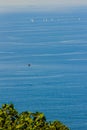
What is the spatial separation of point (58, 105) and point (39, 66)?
17567mm

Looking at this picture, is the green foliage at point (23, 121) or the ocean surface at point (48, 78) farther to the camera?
the ocean surface at point (48, 78)

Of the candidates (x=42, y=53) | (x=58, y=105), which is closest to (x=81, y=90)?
(x=58, y=105)

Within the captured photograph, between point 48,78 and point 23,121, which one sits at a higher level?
point 48,78

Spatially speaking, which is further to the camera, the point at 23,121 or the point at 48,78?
the point at 48,78

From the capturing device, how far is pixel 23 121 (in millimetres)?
12195

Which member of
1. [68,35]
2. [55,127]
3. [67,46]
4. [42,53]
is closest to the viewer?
[55,127]

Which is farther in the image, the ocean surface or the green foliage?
the ocean surface

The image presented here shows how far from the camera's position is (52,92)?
45.3 m

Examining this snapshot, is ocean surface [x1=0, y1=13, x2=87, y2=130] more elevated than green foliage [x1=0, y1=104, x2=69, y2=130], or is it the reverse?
ocean surface [x1=0, y1=13, x2=87, y2=130]

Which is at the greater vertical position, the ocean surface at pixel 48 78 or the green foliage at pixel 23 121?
the ocean surface at pixel 48 78

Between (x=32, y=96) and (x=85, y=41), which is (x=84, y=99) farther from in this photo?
(x=85, y=41)

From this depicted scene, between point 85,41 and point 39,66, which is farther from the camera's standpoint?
point 85,41

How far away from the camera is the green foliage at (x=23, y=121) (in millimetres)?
12094

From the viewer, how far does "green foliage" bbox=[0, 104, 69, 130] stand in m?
12.1
